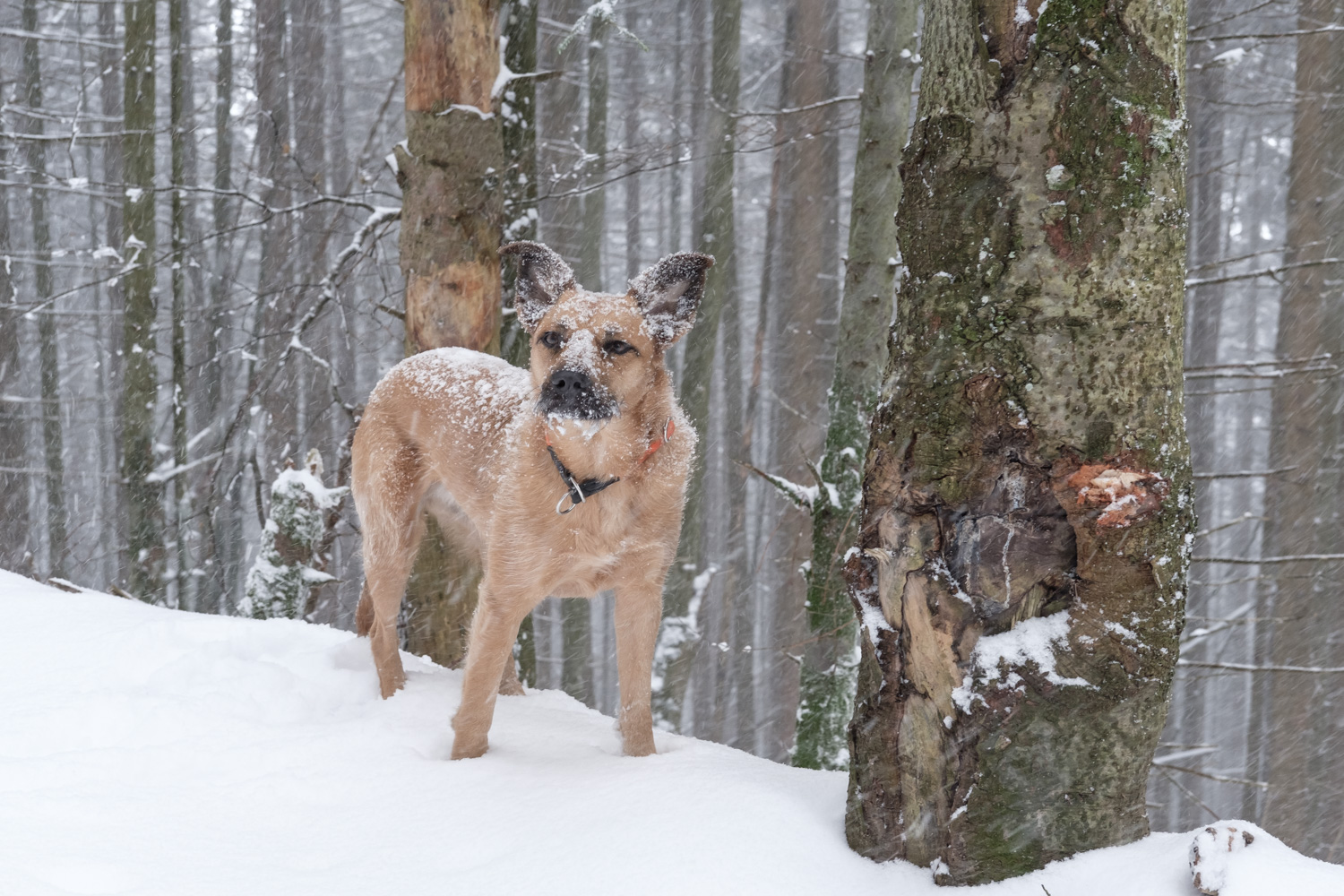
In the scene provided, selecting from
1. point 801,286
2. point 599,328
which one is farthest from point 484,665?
point 801,286

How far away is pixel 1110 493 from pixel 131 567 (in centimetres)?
1194

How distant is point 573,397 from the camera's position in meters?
3.65

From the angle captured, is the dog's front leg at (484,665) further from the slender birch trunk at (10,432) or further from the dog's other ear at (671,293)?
the slender birch trunk at (10,432)

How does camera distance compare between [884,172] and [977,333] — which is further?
[884,172]

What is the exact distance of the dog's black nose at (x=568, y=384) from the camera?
3.64 meters

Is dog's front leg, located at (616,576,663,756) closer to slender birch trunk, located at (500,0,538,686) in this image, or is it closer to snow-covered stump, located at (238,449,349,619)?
slender birch trunk, located at (500,0,538,686)

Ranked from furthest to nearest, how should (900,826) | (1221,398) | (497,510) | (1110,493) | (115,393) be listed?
1. (1221,398)
2. (115,393)
3. (497,510)
4. (900,826)
5. (1110,493)

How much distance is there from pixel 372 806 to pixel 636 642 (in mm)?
1414

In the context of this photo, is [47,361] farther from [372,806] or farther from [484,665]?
[372,806]

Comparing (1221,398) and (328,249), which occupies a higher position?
(328,249)

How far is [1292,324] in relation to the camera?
9305 millimetres

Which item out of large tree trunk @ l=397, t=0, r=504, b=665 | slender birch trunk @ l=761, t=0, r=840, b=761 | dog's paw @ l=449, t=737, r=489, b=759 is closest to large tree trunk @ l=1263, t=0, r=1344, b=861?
slender birch trunk @ l=761, t=0, r=840, b=761

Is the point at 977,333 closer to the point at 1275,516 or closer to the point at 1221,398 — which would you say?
the point at 1275,516

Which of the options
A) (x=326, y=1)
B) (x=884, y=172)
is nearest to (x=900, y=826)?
(x=884, y=172)
